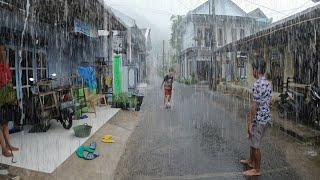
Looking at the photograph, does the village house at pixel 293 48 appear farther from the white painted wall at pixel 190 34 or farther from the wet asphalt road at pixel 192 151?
the white painted wall at pixel 190 34

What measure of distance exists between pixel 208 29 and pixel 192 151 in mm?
35325

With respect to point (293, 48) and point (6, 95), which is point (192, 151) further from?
point (293, 48)

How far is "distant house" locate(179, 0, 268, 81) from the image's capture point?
4125 cm

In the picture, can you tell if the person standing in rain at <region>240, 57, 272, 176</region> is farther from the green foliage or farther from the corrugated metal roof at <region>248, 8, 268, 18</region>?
the corrugated metal roof at <region>248, 8, 268, 18</region>

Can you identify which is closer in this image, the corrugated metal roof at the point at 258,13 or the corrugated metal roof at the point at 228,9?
the corrugated metal roof at the point at 228,9

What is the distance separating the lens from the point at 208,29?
→ 4203 centimetres

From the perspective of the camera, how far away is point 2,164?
6.04 meters

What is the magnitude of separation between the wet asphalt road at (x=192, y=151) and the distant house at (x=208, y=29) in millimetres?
29042

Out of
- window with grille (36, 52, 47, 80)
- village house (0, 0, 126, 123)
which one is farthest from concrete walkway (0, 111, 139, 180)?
window with grille (36, 52, 47, 80)

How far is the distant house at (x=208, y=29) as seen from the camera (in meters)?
41.2

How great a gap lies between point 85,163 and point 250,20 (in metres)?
40.1

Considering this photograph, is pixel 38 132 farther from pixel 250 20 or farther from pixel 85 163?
pixel 250 20

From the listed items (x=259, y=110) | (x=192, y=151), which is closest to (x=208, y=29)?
(x=192, y=151)

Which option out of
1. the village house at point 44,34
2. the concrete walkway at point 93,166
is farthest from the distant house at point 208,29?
the concrete walkway at point 93,166
